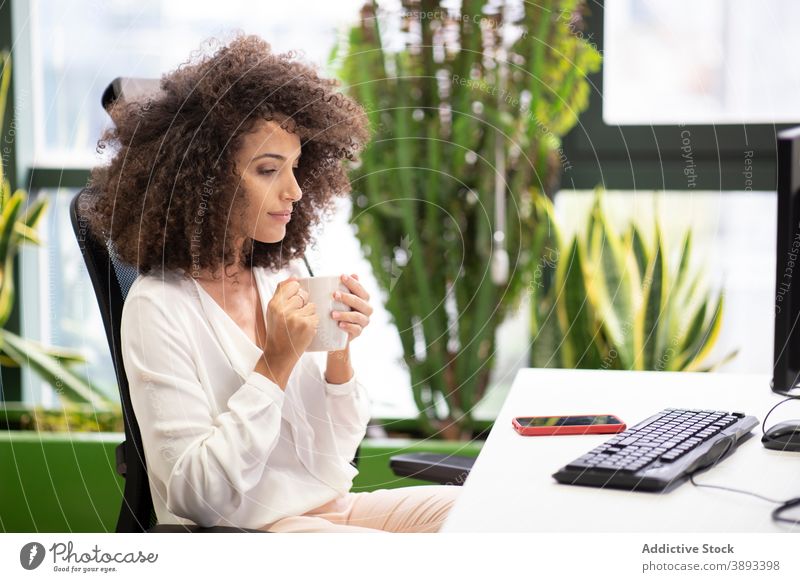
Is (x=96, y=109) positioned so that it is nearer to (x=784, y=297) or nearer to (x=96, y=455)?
(x=96, y=455)

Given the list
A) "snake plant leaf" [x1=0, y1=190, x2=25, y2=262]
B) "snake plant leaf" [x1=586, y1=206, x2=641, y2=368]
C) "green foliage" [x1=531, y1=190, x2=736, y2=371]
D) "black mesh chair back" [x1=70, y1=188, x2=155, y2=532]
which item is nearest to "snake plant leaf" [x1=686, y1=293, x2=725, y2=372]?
"green foliage" [x1=531, y1=190, x2=736, y2=371]

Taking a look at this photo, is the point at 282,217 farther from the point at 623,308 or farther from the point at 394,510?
the point at 623,308

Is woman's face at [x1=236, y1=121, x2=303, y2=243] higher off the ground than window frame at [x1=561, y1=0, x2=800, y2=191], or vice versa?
woman's face at [x1=236, y1=121, x2=303, y2=243]

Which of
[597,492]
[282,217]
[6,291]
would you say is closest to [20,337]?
[6,291]

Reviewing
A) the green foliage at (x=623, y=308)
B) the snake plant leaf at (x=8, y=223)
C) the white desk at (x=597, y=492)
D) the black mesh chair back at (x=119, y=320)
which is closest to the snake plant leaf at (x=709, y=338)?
the green foliage at (x=623, y=308)

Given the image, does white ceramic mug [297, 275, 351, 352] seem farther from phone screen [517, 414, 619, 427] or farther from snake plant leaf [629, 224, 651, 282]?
snake plant leaf [629, 224, 651, 282]

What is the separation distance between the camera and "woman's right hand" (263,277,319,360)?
97cm

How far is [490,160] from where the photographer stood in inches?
70.6

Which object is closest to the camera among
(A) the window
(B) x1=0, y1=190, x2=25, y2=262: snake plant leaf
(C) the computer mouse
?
(C) the computer mouse

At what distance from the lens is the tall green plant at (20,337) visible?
5.86 ft

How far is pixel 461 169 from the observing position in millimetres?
1781

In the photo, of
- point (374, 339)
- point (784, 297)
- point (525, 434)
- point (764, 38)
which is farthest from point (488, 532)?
point (764, 38)

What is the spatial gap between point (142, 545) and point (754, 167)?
4.43 feet

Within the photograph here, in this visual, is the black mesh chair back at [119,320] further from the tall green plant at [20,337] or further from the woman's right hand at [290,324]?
the tall green plant at [20,337]
